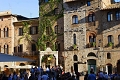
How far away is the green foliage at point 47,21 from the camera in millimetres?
35000

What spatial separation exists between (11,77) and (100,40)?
625 inches

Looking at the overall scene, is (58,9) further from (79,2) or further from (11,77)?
(11,77)

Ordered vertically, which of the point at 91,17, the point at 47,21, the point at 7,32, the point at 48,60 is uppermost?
the point at 91,17

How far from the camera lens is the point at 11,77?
1825 centimetres

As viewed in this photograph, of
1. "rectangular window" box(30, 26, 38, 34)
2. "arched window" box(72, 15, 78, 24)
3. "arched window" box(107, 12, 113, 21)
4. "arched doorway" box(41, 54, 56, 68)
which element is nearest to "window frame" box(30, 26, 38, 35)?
"rectangular window" box(30, 26, 38, 34)

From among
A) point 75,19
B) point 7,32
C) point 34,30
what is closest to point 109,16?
point 75,19

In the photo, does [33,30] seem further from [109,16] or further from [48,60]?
[109,16]

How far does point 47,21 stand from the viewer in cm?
3541

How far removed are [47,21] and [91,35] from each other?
6531 mm

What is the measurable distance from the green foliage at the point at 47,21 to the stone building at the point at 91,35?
1.68m

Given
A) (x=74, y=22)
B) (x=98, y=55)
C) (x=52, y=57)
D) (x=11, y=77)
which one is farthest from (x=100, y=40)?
(x=11, y=77)

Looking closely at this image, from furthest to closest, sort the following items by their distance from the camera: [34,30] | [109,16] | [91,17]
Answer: [34,30] < [91,17] < [109,16]

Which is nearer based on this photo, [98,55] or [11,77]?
[11,77]

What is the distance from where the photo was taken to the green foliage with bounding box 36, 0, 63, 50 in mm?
35000
